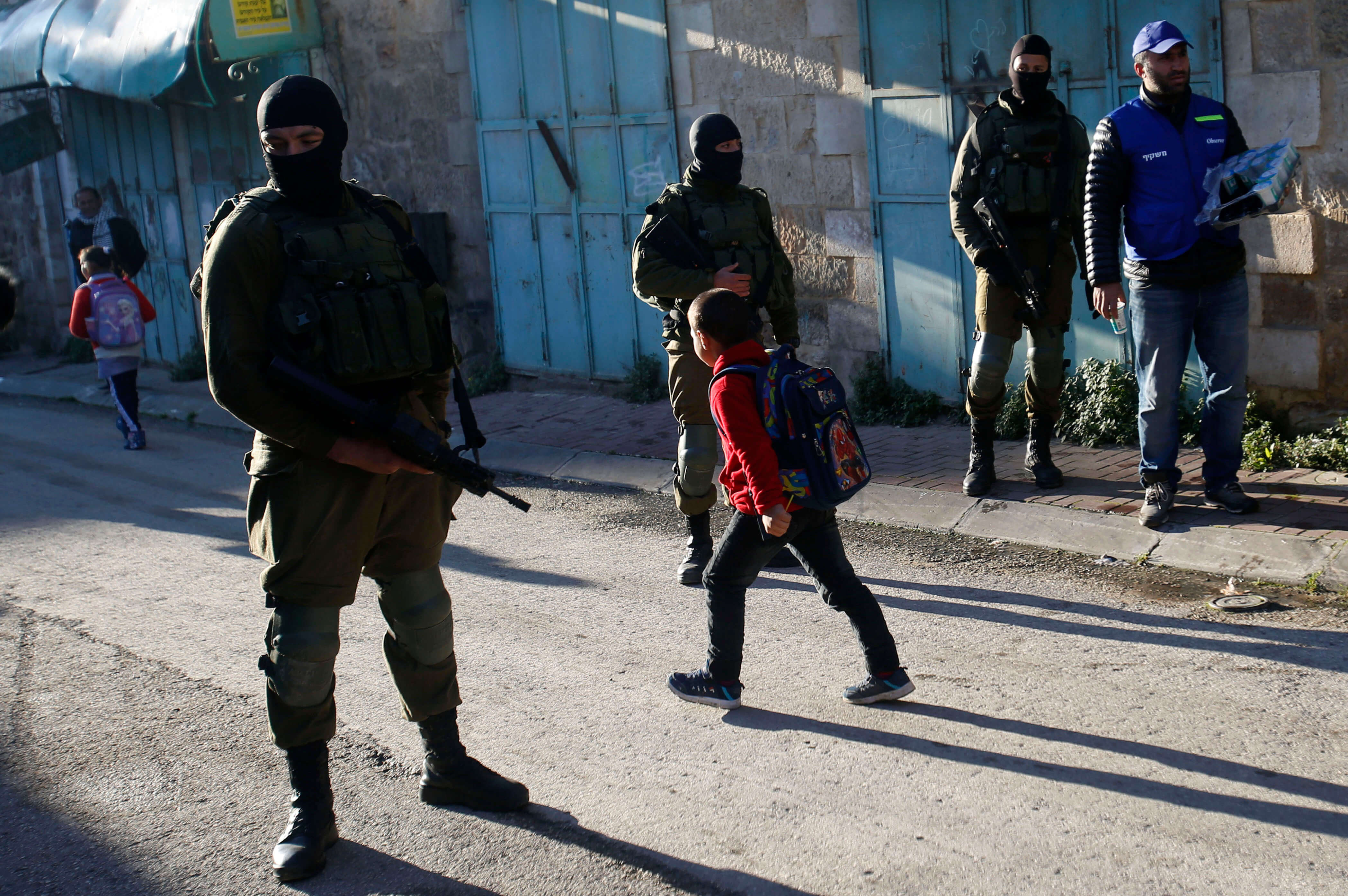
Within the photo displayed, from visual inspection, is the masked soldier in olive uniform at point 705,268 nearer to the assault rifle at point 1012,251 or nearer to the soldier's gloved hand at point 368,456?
the assault rifle at point 1012,251

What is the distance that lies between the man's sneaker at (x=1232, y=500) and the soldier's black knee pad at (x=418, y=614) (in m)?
3.54

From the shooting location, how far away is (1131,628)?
4.55 meters

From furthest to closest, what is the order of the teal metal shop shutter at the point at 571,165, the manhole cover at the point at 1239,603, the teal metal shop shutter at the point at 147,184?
1. the teal metal shop shutter at the point at 147,184
2. the teal metal shop shutter at the point at 571,165
3. the manhole cover at the point at 1239,603

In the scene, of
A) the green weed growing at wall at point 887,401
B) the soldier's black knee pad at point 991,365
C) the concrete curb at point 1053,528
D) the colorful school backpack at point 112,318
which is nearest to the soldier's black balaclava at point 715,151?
the soldier's black knee pad at point 991,365

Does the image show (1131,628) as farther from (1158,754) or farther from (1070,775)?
(1070,775)

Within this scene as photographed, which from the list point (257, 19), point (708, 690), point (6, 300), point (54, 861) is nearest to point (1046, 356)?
point (708, 690)

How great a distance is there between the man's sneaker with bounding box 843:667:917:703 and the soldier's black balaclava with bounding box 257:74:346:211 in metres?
2.14

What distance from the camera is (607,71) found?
32.0 ft

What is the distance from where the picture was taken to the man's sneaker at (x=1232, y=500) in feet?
18.0

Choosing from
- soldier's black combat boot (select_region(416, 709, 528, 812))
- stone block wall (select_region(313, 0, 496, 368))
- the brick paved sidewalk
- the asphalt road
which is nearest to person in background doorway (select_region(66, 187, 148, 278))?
stone block wall (select_region(313, 0, 496, 368))

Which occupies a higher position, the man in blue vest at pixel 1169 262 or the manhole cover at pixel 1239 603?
the man in blue vest at pixel 1169 262

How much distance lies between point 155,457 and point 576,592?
521cm

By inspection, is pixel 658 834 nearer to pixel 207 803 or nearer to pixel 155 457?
pixel 207 803

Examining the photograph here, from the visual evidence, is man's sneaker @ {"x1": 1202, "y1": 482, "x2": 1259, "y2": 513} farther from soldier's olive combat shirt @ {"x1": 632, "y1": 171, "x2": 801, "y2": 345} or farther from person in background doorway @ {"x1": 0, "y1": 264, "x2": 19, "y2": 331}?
person in background doorway @ {"x1": 0, "y1": 264, "x2": 19, "y2": 331}
